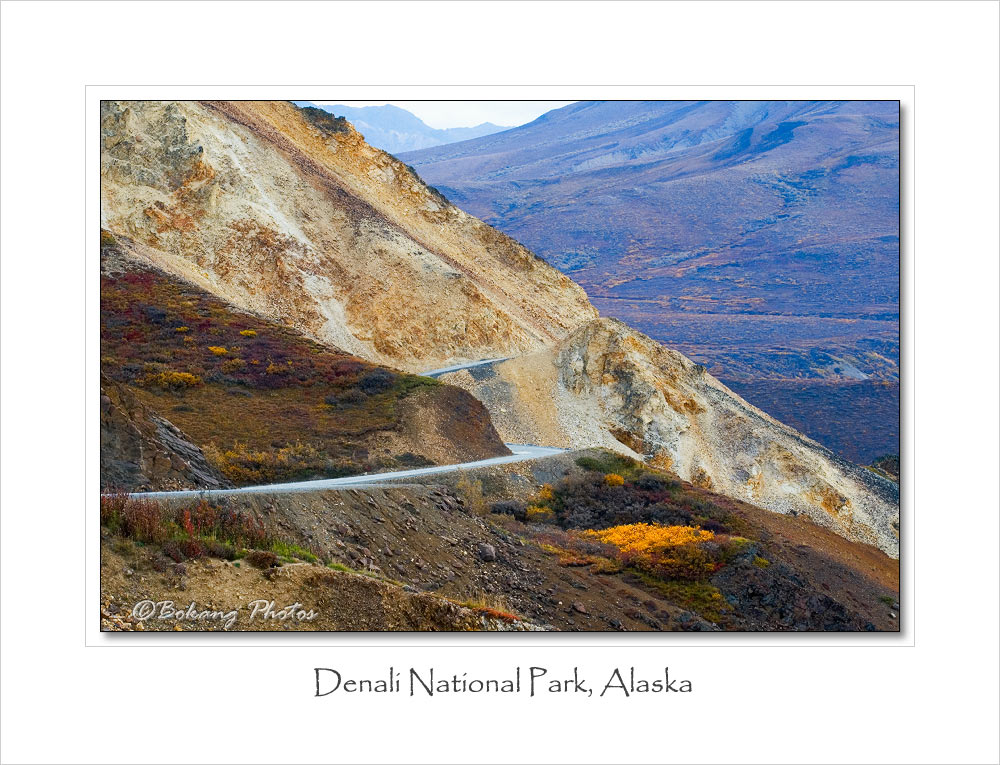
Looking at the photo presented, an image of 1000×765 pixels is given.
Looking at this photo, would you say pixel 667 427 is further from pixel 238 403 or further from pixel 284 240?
pixel 238 403

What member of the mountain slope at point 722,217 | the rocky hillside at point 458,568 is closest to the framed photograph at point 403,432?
the rocky hillside at point 458,568

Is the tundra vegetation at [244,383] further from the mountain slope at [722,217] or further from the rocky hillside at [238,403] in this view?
the mountain slope at [722,217]

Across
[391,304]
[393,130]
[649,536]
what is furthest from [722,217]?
[649,536]

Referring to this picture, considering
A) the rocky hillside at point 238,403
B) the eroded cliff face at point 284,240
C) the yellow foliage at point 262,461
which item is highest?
the eroded cliff face at point 284,240

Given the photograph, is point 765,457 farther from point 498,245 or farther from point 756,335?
point 756,335

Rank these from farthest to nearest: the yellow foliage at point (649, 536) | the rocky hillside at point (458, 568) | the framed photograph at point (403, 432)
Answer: the yellow foliage at point (649, 536) < the framed photograph at point (403, 432) < the rocky hillside at point (458, 568)

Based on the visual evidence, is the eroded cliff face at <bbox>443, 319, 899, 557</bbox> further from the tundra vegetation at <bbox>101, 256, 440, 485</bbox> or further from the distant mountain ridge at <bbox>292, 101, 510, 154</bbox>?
the distant mountain ridge at <bbox>292, 101, 510, 154</bbox>

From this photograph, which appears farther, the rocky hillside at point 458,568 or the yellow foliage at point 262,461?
the yellow foliage at point 262,461
